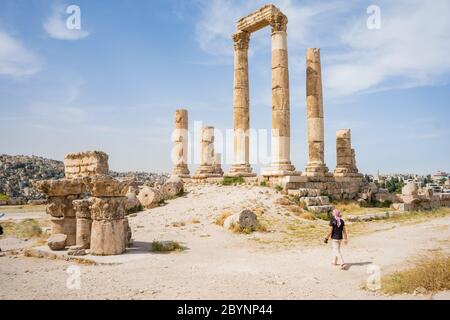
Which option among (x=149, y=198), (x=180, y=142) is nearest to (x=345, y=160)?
(x=180, y=142)

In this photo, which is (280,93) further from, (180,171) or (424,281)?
(424,281)

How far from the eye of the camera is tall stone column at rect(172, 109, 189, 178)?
27.8 metres

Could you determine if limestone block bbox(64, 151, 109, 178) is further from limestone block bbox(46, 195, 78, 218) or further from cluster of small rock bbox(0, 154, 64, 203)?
cluster of small rock bbox(0, 154, 64, 203)

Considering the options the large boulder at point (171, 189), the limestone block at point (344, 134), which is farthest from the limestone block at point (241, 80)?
the large boulder at point (171, 189)

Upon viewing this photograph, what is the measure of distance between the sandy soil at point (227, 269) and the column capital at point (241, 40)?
13.5 metres

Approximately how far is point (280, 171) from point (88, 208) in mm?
11530

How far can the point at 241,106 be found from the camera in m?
23.0

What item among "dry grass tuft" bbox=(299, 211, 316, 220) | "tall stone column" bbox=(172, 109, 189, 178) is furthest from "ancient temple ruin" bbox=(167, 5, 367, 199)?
"dry grass tuft" bbox=(299, 211, 316, 220)

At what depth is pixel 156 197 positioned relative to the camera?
61.1 ft

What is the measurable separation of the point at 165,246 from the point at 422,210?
17.1m

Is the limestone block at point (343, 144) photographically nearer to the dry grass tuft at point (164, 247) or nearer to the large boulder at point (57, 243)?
the dry grass tuft at point (164, 247)

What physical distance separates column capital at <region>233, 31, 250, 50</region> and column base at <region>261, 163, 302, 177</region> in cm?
809

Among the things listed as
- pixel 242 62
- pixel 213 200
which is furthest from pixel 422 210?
pixel 242 62
